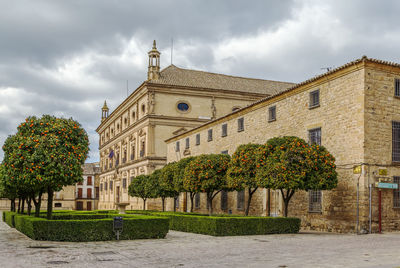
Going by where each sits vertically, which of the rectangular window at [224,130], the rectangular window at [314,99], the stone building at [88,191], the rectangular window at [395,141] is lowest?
the stone building at [88,191]

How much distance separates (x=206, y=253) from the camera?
13883 millimetres

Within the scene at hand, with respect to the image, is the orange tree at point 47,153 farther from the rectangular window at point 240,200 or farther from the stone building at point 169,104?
the stone building at point 169,104

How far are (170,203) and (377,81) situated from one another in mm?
32199

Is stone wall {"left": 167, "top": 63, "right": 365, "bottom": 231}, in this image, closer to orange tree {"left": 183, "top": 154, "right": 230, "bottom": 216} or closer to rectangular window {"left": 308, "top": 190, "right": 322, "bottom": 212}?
rectangular window {"left": 308, "top": 190, "right": 322, "bottom": 212}

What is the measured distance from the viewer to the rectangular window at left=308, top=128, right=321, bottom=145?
24.5 meters

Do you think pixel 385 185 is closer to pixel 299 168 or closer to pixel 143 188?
pixel 299 168

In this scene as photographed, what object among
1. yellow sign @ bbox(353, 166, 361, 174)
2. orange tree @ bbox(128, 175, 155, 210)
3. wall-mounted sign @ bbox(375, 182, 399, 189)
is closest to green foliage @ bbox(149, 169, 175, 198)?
orange tree @ bbox(128, 175, 155, 210)

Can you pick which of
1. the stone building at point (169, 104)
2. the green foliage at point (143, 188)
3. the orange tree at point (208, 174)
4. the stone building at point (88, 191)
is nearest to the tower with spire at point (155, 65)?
the stone building at point (169, 104)

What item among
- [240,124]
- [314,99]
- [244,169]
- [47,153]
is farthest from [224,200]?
[47,153]

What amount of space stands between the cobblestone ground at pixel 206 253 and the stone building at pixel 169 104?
36061 millimetres

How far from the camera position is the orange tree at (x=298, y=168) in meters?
20.6

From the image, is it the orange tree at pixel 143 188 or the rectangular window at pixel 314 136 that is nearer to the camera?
the rectangular window at pixel 314 136

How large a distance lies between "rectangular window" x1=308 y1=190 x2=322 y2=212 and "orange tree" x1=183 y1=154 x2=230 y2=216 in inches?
208

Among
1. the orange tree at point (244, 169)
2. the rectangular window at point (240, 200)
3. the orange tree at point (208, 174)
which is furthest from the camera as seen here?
the rectangular window at point (240, 200)
